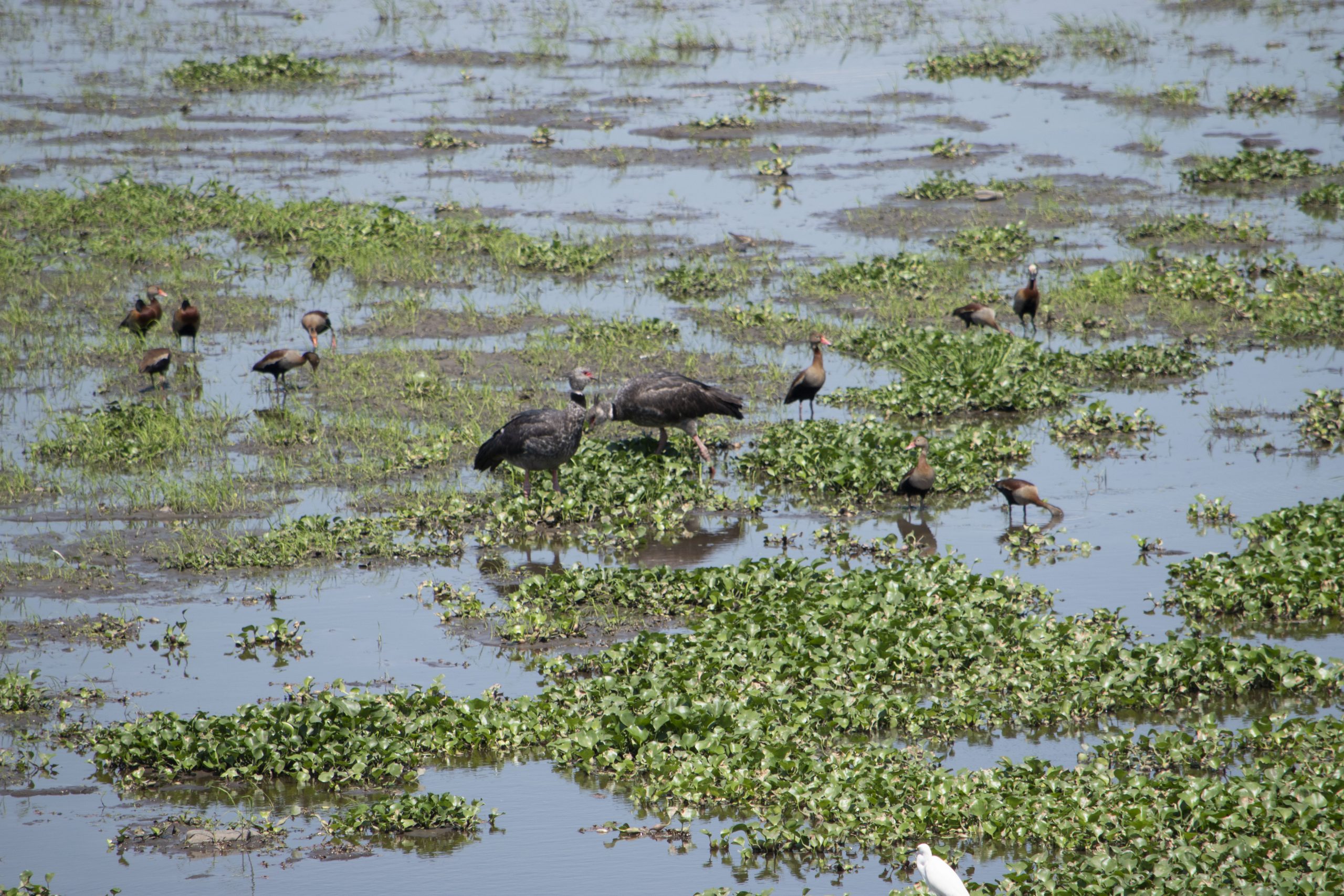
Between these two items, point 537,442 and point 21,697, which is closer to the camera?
point 21,697

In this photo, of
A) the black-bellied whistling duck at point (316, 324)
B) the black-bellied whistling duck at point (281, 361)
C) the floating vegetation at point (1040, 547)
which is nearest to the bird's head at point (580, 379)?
the black-bellied whistling duck at point (281, 361)

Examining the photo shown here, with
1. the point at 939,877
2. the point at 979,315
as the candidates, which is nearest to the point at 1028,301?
the point at 979,315

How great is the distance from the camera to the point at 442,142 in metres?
25.3

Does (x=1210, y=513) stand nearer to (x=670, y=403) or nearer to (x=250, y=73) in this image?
(x=670, y=403)

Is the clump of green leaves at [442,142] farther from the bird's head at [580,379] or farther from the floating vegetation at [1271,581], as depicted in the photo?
the floating vegetation at [1271,581]

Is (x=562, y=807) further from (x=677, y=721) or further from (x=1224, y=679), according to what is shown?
(x=1224, y=679)

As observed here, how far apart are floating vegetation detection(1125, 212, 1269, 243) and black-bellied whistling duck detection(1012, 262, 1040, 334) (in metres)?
3.83

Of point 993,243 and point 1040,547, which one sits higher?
point 993,243

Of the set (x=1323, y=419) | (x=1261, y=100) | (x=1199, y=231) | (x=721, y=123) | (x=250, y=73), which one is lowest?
(x=1323, y=419)

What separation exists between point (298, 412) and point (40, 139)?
14.5 meters

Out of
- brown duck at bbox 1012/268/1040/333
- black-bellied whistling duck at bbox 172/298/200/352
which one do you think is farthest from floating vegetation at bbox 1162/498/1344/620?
black-bellied whistling duck at bbox 172/298/200/352

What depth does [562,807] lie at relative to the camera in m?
7.99

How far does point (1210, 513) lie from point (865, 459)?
2731mm

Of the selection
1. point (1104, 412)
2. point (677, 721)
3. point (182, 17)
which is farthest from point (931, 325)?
point (182, 17)
